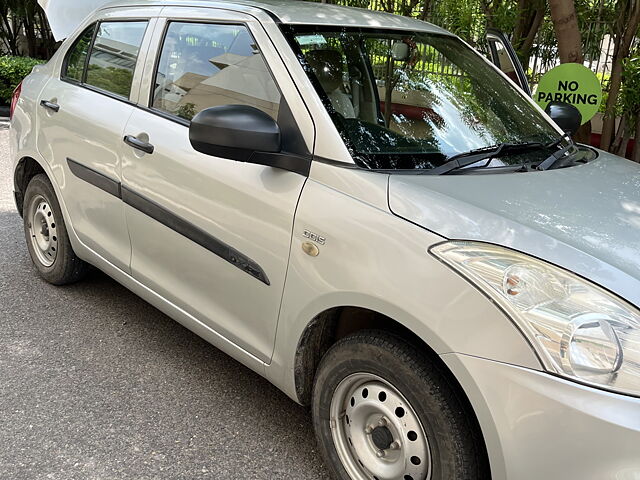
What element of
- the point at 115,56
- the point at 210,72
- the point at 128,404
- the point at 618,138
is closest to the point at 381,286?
the point at 210,72

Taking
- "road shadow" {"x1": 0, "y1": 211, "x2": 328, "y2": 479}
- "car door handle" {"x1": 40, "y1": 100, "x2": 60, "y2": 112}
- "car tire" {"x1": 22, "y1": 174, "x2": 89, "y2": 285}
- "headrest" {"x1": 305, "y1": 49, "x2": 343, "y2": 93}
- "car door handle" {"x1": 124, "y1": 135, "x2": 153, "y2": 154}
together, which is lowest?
"road shadow" {"x1": 0, "y1": 211, "x2": 328, "y2": 479}

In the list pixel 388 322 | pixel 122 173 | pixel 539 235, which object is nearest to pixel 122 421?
pixel 122 173

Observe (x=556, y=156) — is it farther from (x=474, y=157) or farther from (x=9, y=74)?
(x=9, y=74)

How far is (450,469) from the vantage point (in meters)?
2.04

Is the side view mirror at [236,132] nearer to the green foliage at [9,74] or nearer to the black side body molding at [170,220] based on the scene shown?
the black side body molding at [170,220]

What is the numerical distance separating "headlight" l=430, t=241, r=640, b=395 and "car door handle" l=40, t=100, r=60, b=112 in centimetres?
272

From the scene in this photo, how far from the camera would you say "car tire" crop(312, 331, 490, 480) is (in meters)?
2.03

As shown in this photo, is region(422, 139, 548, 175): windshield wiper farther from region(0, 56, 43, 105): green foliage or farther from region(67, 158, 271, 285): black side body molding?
region(0, 56, 43, 105): green foliage

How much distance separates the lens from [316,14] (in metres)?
3.01

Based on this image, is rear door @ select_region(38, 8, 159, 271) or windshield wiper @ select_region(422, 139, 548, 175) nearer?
windshield wiper @ select_region(422, 139, 548, 175)

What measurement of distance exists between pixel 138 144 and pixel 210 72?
0.47 meters

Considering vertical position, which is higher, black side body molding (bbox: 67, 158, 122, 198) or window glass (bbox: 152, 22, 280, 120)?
window glass (bbox: 152, 22, 280, 120)

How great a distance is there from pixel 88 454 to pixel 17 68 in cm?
991

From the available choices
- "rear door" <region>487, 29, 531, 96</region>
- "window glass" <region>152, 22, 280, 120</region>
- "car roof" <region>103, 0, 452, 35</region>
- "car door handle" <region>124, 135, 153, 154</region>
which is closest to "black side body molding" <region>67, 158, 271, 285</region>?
"car door handle" <region>124, 135, 153, 154</region>
